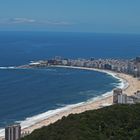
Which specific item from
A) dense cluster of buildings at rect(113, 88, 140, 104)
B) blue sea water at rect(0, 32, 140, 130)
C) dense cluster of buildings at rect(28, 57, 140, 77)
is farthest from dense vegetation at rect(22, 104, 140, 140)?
dense cluster of buildings at rect(28, 57, 140, 77)

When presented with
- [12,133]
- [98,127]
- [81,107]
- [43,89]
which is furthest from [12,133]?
[43,89]

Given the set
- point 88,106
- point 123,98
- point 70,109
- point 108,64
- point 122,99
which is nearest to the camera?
point 70,109

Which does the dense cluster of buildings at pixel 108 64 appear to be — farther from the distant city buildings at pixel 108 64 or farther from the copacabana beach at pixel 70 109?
the copacabana beach at pixel 70 109

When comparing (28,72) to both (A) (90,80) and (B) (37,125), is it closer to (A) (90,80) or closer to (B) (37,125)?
(A) (90,80)

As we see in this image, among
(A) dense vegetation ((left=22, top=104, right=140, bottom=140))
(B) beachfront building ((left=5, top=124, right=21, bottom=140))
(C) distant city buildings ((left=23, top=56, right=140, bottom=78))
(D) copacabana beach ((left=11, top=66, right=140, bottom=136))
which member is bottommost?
(D) copacabana beach ((left=11, top=66, right=140, bottom=136))

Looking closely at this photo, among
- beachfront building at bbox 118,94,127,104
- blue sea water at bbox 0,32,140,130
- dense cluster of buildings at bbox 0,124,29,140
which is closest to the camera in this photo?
dense cluster of buildings at bbox 0,124,29,140

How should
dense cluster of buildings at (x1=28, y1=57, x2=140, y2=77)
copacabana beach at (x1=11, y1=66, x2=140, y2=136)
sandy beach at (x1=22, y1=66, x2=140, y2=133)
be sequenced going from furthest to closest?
dense cluster of buildings at (x1=28, y1=57, x2=140, y2=77)
sandy beach at (x1=22, y1=66, x2=140, y2=133)
copacabana beach at (x1=11, y1=66, x2=140, y2=136)

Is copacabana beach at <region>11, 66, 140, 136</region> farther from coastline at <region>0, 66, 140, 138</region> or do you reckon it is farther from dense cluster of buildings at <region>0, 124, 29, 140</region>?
dense cluster of buildings at <region>0, 124, 29, 140</region>

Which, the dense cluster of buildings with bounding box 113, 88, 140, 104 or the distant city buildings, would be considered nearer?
the dense cluster of buildings with bounding box 113, 88, 140, 104

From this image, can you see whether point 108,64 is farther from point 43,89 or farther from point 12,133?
point 12,133
